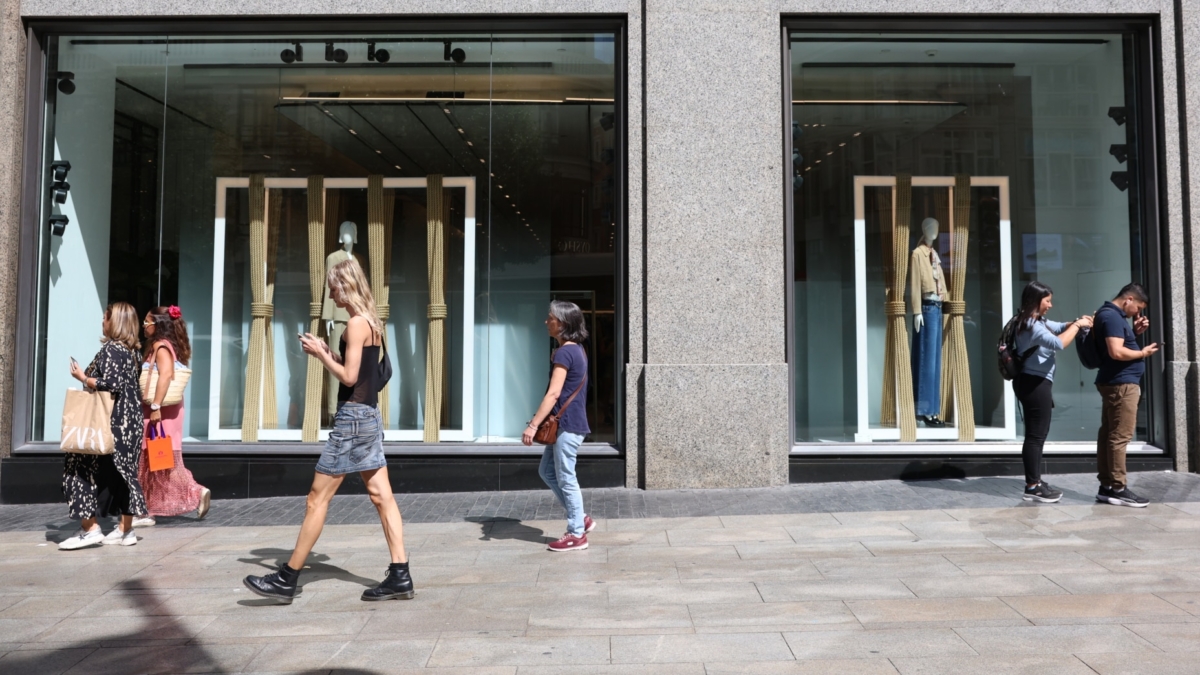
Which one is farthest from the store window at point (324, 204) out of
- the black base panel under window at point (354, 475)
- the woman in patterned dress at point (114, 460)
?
the woman in patterned dress at point (114, 460)

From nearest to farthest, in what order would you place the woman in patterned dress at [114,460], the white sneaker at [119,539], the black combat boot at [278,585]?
the black combat boot at [278,585], the woman in patterned dress at [114,460], the white sneaker at [119,539]

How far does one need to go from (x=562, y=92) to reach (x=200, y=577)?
6.10 metres

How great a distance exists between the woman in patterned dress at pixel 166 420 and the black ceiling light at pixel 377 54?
3.67 m

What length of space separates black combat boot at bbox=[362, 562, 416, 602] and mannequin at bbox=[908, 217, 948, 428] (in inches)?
262

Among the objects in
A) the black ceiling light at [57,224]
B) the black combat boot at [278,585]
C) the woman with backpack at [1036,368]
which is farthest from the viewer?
the black ceiling light at [57,224]

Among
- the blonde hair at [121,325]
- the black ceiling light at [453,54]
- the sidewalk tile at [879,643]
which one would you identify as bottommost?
the sidewalk tile at [879,643]

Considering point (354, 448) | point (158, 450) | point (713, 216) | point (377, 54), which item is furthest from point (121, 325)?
point (713, 216)

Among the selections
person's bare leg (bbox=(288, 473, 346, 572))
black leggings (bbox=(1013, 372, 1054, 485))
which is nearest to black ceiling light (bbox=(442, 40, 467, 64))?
person's bare leg (bbox=(288, 473, 346, 572))

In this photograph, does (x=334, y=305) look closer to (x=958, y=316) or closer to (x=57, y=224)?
(x=57, y=224)

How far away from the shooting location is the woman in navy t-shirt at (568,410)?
6.79m

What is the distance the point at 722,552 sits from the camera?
6652 millimetres

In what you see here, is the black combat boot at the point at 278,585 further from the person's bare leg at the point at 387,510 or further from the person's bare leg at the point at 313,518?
the person's bare leg at the point at 387,510

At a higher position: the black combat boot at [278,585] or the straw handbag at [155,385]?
the straw handbag at [155,385]

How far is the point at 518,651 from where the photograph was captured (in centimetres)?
460
